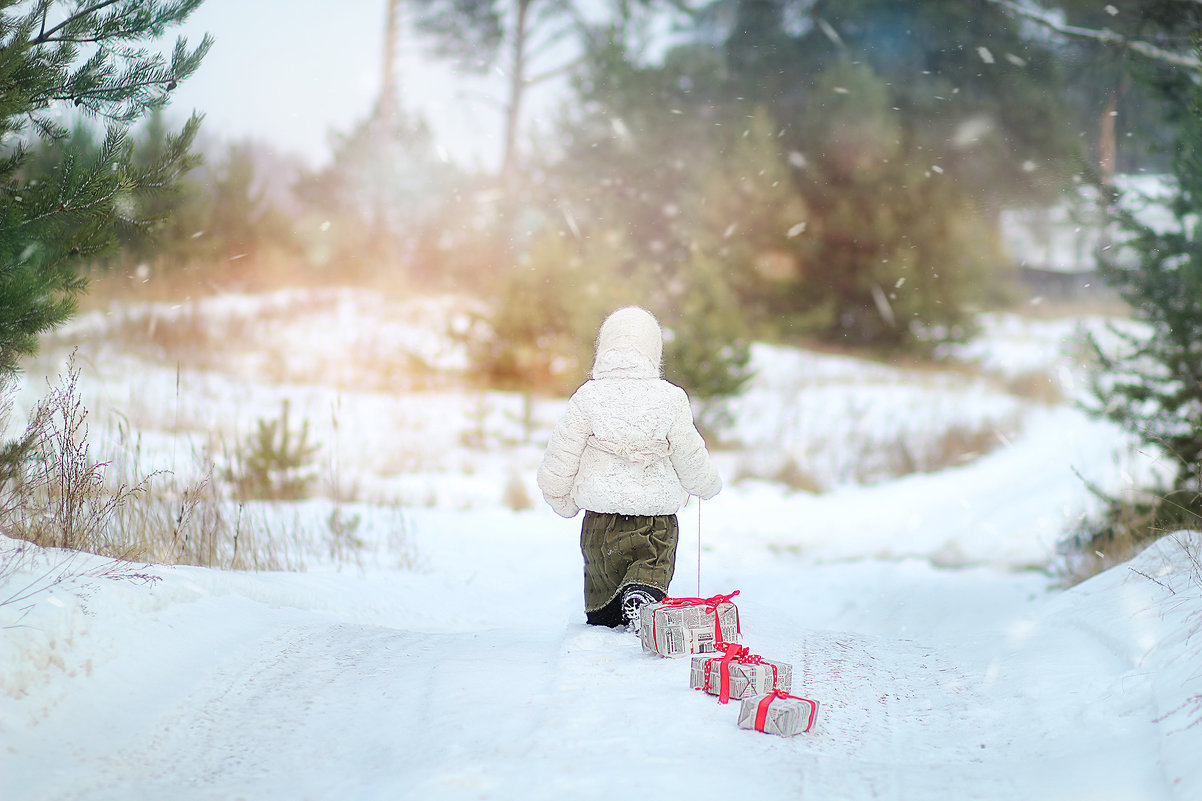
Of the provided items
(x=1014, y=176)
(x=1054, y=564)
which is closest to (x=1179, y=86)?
(x=1054, y=564)

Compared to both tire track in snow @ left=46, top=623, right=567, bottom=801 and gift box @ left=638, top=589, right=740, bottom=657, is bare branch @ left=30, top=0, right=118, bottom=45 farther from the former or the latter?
gift box @ left=638, top=589, right=740, bottom=657

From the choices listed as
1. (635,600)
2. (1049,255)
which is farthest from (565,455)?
(1049,255)

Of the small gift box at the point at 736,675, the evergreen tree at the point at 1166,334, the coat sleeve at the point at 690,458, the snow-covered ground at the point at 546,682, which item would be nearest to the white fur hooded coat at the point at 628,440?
the coat sleeve at the point at 690,458

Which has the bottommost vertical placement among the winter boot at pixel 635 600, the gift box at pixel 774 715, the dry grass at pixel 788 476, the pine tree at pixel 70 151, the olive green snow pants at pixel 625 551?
the dry grass at pixel 788 476

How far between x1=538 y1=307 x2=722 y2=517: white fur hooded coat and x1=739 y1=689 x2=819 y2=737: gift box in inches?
48.0

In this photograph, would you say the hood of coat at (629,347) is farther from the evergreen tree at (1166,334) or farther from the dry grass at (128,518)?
the evergreen tree at (1166,334)

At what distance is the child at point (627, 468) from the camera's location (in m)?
3.91

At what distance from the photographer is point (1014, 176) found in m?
22.2

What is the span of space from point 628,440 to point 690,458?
304mm

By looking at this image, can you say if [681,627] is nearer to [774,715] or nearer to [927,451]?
[774,715]

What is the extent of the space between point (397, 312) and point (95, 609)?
15.2 metres

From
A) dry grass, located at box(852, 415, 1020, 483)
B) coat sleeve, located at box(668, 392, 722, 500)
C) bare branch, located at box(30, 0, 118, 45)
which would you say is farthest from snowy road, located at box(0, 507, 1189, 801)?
dry grass, located at box(852, 415, 1020, 483)

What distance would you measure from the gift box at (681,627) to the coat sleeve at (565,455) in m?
0.65

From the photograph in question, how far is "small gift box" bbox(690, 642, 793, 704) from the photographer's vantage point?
9.95 ft
